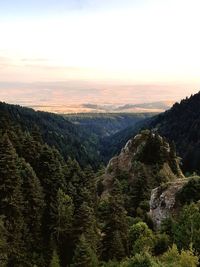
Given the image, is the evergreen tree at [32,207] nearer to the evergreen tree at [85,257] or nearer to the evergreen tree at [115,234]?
the evergreen tree at [85,257]

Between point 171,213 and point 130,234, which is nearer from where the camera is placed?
point 130,234

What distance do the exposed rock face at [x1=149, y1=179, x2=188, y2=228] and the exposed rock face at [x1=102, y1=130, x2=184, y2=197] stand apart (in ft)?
88.2

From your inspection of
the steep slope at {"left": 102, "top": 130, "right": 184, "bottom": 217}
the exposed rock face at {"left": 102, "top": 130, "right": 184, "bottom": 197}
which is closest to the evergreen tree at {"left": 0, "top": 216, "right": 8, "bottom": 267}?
the steep slope at {"left": 102, "top": 130, "right": 184, "bottom": 217}

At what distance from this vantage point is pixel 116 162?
5349 inches

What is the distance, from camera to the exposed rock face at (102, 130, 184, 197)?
124312mm

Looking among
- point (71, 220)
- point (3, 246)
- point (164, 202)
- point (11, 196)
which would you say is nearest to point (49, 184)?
point (71, 220)

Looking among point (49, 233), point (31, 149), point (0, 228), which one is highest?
point (31, 149)

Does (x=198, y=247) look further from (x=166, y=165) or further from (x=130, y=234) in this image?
(x=166, y=165)

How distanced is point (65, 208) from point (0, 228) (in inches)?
559

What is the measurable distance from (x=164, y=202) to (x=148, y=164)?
1507 inches

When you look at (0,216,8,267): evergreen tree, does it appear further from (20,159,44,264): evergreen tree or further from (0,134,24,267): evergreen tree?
(20,159,44,264): evergreen tree

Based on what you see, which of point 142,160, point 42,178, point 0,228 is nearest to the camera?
point 0,228

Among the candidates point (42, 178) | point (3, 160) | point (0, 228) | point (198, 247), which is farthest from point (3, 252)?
point (198, 247)

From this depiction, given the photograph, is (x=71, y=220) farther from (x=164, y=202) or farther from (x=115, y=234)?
(x=164, y=202)
